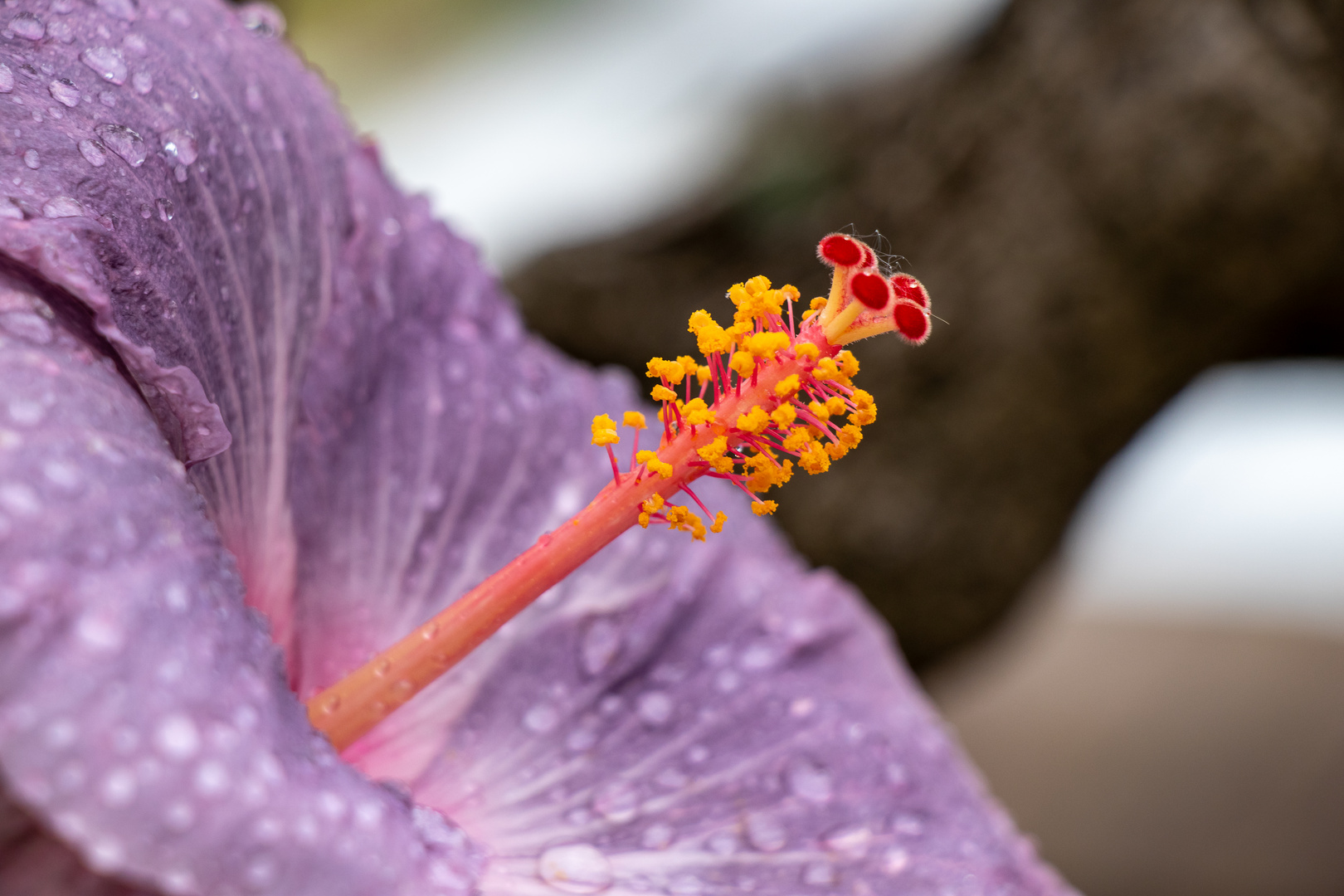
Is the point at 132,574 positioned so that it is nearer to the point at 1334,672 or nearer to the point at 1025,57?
the point at 1025,57

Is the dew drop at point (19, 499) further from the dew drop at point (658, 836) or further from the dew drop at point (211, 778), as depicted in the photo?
the dew drop at point (658, 836)

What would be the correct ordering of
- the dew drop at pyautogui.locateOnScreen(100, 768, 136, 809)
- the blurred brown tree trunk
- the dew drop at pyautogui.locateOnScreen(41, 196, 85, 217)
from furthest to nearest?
the blurred brown tree trunk < the dew drop at pyautogui.locateOnScreen(41, 196, 85, 217) < the dew drop at pyautogui.locateOnScreen(100, 768, 136, 809)

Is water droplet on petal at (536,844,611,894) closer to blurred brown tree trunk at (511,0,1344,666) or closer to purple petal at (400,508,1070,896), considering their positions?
purple petal at (400,508,1070,896)

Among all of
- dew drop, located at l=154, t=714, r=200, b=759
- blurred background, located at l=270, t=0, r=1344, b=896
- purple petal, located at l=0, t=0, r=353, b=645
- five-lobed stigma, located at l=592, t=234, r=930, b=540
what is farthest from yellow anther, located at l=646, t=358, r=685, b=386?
blurred background, located at l=270, t=0, r=1344, b=896

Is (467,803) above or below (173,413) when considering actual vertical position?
below

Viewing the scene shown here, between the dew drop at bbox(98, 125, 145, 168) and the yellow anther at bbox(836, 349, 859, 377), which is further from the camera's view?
the yellow anther at bbox(836, 349, 859, 377)

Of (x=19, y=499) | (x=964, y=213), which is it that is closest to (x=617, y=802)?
(x=19, y=499)

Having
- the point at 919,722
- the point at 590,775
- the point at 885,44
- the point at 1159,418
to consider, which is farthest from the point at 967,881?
the point at 1159,418
